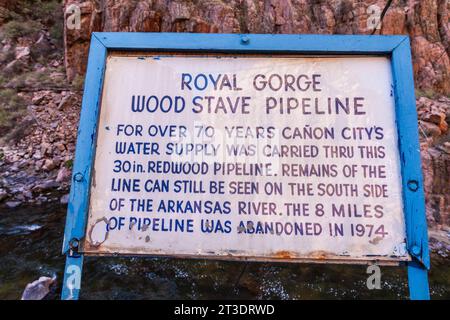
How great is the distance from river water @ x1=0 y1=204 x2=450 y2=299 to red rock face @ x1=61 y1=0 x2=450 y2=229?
6027 mm

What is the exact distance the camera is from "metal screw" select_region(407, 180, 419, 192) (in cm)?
158

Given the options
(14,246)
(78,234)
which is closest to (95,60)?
(78,234)

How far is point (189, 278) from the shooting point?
161 inches

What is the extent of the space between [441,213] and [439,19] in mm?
6443

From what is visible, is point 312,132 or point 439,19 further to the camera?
point 439,19

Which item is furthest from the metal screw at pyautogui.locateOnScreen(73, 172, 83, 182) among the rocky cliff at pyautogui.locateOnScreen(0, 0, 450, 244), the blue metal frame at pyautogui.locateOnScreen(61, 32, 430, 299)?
A: the rocky cliff at pyautogui.locateOnScreen(0, 0, 450, 244)

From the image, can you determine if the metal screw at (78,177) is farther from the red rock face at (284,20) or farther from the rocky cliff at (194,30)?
the red rock face at (284,20)

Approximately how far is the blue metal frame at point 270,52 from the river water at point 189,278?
8.11ft

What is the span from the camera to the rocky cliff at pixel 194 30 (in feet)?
24.6

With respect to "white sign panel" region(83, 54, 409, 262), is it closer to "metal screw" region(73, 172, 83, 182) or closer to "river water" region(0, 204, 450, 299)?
"metal screw" region(73, 172, 83, 182)

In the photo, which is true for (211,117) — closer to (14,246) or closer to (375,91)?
(375,91)

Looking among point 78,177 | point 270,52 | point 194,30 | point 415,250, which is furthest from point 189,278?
point 194,30

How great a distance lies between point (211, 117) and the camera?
69.0 inches

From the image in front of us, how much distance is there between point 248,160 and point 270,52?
2.07ft
